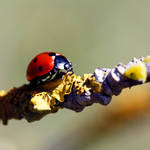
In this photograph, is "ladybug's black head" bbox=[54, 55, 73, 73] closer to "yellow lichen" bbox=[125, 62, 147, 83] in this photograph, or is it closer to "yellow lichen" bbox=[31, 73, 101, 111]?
"yellow lichen" bbox=[31, 73, 101, 111]

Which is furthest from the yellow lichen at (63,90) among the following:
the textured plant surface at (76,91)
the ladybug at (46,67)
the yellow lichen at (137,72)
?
the ladybug at (46,67)

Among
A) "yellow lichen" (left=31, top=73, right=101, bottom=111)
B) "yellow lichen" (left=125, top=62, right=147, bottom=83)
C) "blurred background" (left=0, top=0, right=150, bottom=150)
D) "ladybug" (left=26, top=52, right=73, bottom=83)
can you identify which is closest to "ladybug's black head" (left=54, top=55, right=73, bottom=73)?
"ladybug" (left=26, top=52, right=73, bottom=83)

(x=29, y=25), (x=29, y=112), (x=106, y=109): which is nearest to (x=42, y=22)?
(x=29, y=25)

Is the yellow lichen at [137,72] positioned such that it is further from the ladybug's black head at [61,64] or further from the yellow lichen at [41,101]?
the ladybug's black head at [61,64]

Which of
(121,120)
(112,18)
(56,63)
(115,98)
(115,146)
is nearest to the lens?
(56,63)

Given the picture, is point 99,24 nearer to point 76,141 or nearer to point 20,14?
point 20,14

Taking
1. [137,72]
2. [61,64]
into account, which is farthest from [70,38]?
[137,72]

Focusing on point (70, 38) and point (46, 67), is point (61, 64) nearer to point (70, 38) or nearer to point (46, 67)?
point (46, 67)

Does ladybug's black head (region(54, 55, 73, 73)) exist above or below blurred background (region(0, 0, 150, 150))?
below
